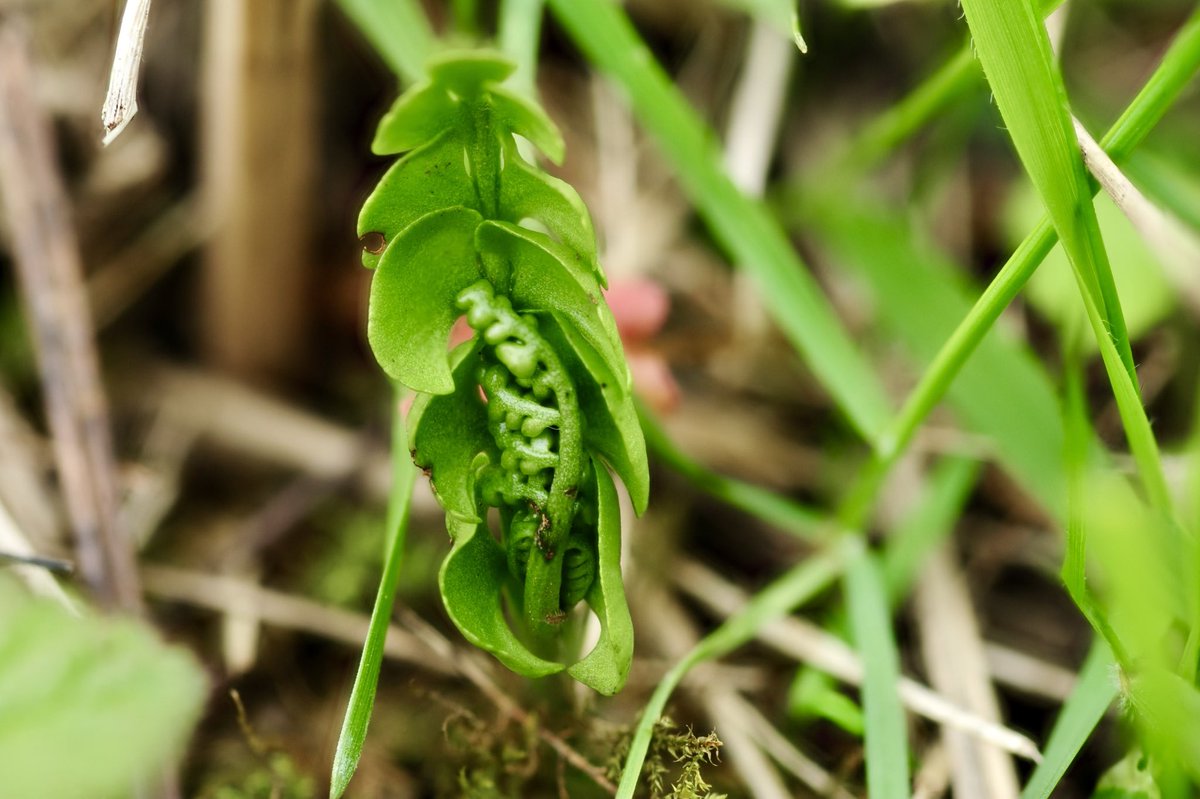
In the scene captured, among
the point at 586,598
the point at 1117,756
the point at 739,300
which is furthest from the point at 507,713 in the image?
the point at 739,300

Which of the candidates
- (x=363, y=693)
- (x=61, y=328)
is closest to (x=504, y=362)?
(x=363, y=693)

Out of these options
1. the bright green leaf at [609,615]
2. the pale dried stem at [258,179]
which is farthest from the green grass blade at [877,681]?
the pale dried stem at [258,179]

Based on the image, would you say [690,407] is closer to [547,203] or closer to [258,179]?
[258,179]

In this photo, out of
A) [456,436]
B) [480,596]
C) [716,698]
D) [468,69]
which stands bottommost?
[716,698]

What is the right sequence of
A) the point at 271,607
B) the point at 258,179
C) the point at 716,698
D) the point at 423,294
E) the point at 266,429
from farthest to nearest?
the point at 266,429 → the point at 258,179 → the point at 271,607 → the point at 716,698 → the point at 423,294

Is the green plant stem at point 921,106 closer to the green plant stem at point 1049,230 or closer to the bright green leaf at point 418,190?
the green plant stem at point 1049,230

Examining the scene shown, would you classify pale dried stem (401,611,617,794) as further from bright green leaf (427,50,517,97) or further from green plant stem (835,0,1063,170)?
green plant stem (835,0,1063,170)
